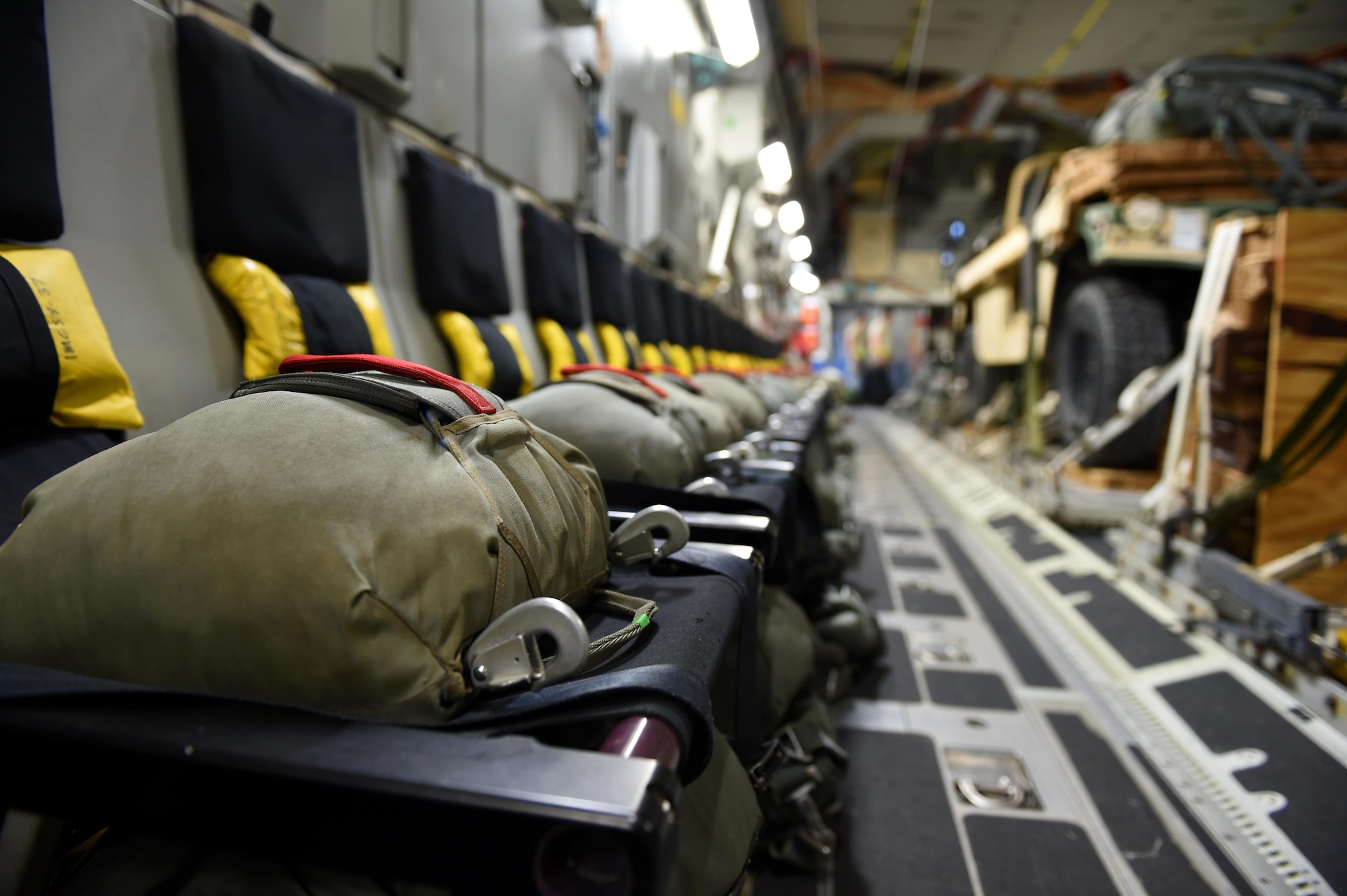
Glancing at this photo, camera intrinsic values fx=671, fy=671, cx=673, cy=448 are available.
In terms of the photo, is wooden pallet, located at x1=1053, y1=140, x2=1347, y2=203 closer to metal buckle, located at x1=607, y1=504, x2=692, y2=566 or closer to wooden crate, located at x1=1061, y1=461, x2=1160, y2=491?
wooden crate, located at x1=1061, y1=461, x2=1160, y2=491

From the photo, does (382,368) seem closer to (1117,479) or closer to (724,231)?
(1117,479)

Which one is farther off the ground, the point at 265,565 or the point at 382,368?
the point at 382,368

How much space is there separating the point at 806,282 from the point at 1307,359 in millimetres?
21456

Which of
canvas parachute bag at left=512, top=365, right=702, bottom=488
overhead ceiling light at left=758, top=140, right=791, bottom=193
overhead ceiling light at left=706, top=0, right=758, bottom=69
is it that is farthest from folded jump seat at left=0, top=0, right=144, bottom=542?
overhead ceiling light at left=758, top=140, right=791, bottom=193

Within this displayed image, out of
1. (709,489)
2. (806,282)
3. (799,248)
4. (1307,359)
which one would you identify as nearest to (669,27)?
(1307,359)

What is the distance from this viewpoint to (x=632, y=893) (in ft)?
1.32

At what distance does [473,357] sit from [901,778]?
1.60 meters

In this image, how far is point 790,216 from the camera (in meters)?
15.0

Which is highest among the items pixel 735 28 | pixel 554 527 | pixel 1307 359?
pixel 735 28

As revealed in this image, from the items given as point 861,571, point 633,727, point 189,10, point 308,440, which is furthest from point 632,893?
point 861,571

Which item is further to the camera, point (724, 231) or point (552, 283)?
point (724, 231)

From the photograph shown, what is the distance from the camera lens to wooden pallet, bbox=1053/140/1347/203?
362 centimetres

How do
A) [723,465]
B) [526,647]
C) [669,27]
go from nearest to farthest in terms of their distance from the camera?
1. [526,647]
2. [723,465]
3. [669,27]

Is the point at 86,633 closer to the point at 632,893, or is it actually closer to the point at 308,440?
the point at 308,440
